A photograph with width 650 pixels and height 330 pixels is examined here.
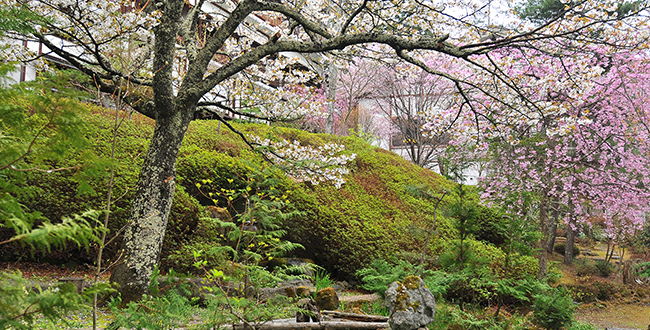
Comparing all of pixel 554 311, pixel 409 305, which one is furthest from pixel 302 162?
pixel 554 311

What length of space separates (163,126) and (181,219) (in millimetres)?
2038

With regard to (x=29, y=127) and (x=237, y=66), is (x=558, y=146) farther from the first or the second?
(x=29, y=127)

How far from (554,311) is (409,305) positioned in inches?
86.8

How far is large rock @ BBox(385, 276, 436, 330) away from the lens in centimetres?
417

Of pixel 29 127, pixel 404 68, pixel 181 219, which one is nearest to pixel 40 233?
pixel 29 127

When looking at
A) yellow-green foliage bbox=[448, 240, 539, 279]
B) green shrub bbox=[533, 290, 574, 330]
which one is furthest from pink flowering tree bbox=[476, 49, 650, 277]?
Answer: green shrub bbox=[533, 290, 574, 330]

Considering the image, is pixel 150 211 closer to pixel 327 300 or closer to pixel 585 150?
pixel 327 300

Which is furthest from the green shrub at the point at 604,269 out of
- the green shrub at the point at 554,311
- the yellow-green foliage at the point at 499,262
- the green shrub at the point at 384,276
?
the green shrub at the point at 384,276

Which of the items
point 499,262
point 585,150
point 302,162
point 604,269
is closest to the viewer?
point 302,162

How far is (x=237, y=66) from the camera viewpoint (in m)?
4.46

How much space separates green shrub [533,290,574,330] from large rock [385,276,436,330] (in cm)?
172

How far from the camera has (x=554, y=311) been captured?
5012 mm

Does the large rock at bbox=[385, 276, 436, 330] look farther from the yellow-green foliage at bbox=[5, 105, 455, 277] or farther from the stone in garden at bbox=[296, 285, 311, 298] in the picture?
the yellow-green foliage at bbox=[5, 105, 455, 277]

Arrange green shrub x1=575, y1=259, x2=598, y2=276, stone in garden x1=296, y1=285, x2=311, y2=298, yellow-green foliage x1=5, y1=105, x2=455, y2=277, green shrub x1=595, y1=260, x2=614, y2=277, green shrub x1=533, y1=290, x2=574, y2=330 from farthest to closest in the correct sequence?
green shrub x1=595, y1=260, x2=614, y2=277 → green shrub x1=575, y1=259, x2=598, y2=276 → yellow-green foliage x1=5, y1=105, x2=455, y2=277 → stone in garden x1=296, y1=285, x2=311, y2=298 → green shrub x1=533, y1=290, x2=574, y2=330
